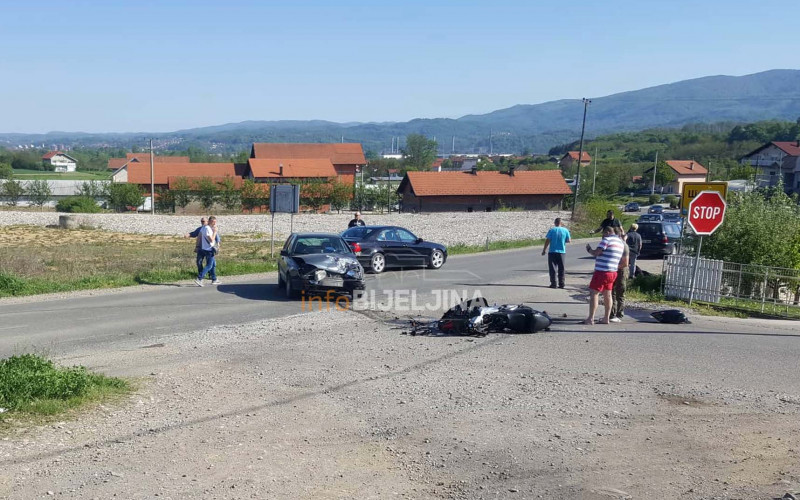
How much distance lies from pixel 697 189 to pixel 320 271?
8.12m

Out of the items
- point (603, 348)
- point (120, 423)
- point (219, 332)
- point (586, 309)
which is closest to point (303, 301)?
point (219, 332)

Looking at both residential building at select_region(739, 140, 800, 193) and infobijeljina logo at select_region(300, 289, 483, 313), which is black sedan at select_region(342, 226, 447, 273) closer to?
infobijeljina logo at select_region(300, 289, 483, 313)

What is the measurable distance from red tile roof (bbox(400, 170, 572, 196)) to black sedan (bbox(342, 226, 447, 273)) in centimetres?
5840

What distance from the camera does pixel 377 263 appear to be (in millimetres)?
21781

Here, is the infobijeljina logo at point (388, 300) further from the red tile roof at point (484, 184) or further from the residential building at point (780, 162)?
the residential building at point (780, 162)

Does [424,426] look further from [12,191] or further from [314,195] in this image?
[12,191]

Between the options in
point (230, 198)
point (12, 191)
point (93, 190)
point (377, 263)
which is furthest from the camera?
point (12, 191)

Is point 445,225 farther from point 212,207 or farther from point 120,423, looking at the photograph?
point 120,423

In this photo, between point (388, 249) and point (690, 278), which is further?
point (388, 249)

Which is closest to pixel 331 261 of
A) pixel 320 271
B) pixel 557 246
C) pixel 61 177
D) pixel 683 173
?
pixel 320 271

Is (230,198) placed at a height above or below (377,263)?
below

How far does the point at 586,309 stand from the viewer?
1527 cm

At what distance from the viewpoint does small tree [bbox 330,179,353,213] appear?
83625 mm

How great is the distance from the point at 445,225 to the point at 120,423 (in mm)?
46770
